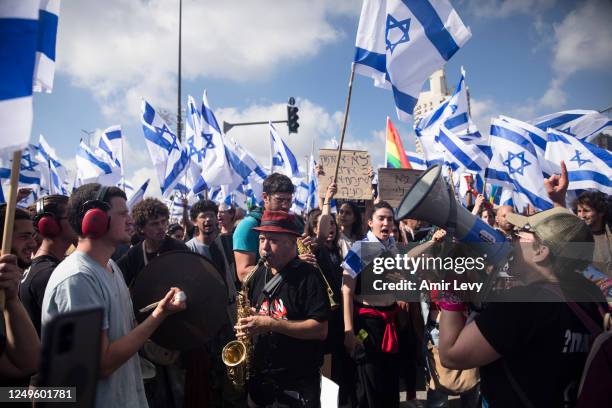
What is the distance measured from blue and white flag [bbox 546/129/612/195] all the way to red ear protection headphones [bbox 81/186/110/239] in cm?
697

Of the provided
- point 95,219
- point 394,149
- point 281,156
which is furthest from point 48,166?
point 95,219

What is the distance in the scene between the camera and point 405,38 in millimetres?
4496

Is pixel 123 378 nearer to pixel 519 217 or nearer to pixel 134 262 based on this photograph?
pixel 134 262

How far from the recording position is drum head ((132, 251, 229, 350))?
2.37 metres

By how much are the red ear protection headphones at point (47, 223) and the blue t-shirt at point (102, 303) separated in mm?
896

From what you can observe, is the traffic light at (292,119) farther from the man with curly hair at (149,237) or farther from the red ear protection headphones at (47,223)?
the red ear protection headphones at (47,223)

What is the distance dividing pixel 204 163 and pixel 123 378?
26.1 feet

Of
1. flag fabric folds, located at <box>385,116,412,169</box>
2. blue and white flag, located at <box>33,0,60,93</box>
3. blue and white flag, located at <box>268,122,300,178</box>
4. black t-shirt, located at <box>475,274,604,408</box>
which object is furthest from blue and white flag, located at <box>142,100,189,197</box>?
→ black t-shirt, located at <box>475,274,604,408</box>

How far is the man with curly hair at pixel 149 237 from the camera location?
3809mm

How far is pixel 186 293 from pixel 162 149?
25.8 ft

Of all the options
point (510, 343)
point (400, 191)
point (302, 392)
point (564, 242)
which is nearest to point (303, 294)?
point (302, 392)

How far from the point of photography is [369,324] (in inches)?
153

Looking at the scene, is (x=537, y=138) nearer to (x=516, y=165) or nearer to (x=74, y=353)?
(x=516, y=165)

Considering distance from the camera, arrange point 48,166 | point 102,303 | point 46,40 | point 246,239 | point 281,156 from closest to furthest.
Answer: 1. point 102,303
2. point 46,40
3. point 246,239
4. point 281,156
5. point 48,166
